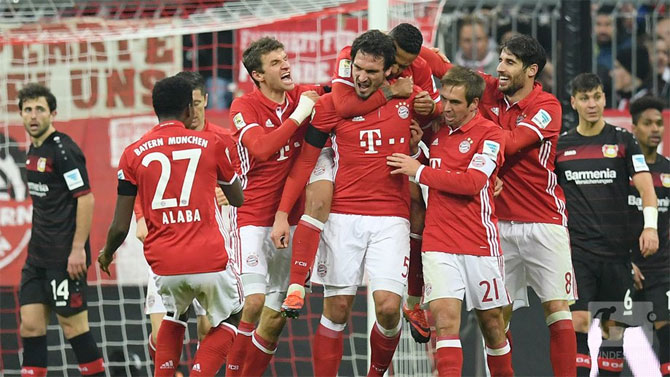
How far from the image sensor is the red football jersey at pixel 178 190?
5824 mm

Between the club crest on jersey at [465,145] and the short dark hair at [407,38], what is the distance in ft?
1.97

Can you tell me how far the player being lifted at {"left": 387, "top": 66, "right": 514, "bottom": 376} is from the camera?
6148 mm

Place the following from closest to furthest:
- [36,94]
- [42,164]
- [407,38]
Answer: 1. [407,38]
2. [42,164]
3. [36,94]

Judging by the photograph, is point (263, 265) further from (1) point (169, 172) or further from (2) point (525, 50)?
(2) point (525, 50)

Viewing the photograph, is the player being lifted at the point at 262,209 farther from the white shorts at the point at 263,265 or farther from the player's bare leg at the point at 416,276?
the player's bare leg at the point at 416,276

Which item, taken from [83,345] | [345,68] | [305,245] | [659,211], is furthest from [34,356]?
[659,211]

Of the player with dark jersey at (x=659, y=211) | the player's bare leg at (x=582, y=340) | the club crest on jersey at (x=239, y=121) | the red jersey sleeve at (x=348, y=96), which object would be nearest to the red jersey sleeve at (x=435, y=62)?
the red jersey sleeve at (x=348, y=96)

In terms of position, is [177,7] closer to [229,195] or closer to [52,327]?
[52,327]

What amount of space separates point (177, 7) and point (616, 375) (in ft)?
18.8

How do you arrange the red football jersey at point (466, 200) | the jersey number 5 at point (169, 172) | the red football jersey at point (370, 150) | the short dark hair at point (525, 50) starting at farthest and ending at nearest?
the short dark hair at point (525, 50) → the red football jersey at point (370, 150) → the red football jersey at point (466, 200) → the jersey number 5 at point (169, 172)

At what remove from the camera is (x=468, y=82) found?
628 cm

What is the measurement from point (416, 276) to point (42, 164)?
9.96ft

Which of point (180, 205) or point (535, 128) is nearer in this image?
point (180, 205)

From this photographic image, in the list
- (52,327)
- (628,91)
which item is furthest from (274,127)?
(628,91)
